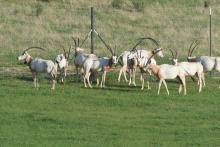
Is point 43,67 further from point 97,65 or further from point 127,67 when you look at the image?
point 127,67

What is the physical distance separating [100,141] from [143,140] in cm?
99

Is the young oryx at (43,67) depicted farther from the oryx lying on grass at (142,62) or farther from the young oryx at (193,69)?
the young oryx at (193,69)

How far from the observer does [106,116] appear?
24.7m

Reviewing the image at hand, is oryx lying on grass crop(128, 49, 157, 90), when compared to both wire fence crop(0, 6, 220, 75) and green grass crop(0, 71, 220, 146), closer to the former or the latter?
green grass crop(0, 71, 220, 146)

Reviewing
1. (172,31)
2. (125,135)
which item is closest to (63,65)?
(125,135)

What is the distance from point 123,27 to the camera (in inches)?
1938

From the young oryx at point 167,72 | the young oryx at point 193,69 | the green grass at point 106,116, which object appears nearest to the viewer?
the green grass at point 106,116

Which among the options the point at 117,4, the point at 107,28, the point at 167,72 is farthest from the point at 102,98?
the point at 117,4

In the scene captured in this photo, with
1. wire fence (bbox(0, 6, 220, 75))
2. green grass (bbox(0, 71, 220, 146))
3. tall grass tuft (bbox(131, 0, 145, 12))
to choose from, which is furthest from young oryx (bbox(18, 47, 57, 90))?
tall grass tuft (bbox(131, 0, 145, 12))

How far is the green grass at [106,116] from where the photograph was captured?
21.0m

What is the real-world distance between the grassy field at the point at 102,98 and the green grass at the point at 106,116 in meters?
0.02

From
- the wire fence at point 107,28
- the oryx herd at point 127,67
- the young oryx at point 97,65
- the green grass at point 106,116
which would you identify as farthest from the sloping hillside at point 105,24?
the green grass at point 106,116

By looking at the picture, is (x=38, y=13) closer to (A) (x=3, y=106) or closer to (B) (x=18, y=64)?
(B) (x=18, y=64)

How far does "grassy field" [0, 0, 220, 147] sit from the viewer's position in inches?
846
